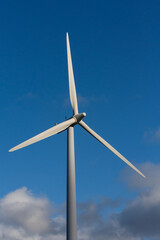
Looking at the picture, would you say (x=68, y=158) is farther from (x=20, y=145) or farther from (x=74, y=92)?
(x=74, y=92)

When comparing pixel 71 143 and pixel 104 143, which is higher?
pixel 104 143

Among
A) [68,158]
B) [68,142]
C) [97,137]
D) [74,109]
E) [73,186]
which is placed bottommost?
[73,186]

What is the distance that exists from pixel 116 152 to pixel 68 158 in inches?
329

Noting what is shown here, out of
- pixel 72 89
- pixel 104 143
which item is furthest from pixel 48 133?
pixel 104 143

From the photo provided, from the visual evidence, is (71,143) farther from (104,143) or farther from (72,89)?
(72,89)

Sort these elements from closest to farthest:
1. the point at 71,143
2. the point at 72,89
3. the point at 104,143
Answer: the point at 71,143 < the point at 104,143 < the point at 72,89

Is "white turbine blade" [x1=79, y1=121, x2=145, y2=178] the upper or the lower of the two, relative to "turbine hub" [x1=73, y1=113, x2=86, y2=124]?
lower

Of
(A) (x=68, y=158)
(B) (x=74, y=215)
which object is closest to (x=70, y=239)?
(B) (x=74, y=215)

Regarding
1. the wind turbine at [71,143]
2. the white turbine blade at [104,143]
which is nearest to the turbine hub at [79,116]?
the wind turbine at [71,143]

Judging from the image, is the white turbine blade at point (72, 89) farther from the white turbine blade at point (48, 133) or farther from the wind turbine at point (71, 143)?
the white turbine blade at point (48, 133)

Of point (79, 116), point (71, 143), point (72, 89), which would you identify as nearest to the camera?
point (71, 143)

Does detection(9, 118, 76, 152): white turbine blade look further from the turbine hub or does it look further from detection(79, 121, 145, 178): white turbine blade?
detection(79, 121, 145, 178): white turbine blade

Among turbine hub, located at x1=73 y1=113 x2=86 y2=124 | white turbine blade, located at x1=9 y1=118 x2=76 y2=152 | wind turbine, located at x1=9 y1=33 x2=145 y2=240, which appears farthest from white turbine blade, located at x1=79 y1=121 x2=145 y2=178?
white turbine blade, located at x1=9 y1=118 x2=76 y2=152

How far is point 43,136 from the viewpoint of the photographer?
3094 cm
